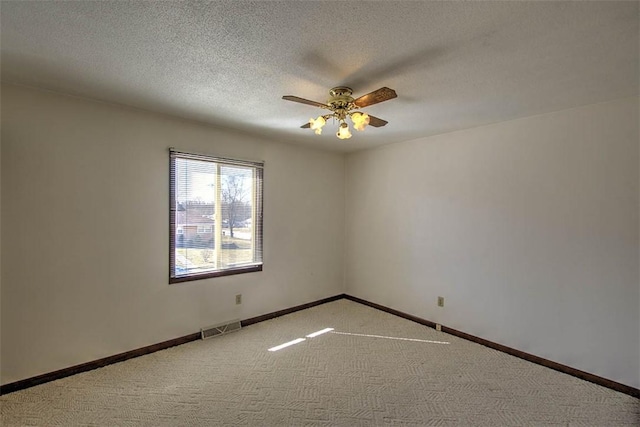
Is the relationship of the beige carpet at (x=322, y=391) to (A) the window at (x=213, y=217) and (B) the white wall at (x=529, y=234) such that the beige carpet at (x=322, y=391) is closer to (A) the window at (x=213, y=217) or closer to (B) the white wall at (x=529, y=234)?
(B) the white wall at (x=529, y=234)

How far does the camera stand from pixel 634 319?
2340 mm

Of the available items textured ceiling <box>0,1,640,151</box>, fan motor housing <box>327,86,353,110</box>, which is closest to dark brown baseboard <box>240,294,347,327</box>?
textured ceiling <box>0,1,640,151</box>

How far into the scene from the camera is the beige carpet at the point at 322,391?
204 centimetres

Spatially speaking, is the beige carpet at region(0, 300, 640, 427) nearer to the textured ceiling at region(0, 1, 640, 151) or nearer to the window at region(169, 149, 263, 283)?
the window at region(169, 149, 263, 283)

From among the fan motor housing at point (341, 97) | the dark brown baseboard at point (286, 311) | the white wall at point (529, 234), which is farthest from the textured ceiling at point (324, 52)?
the dark brown baseboard at point (286, 311)

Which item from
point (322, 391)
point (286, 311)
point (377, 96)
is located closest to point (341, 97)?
point (377, 96)

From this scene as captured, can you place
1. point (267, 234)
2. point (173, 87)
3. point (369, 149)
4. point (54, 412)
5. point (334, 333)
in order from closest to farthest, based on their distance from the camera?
point (54, 412)
point (173, 87)
point (334, 333)
point (267, 234)
point (369, 149)

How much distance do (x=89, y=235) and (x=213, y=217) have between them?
3.65ft

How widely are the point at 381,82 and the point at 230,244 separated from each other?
238 cm

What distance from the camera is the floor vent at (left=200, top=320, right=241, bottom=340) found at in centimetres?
324

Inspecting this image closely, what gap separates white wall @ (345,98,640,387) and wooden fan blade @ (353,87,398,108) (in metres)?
1.79

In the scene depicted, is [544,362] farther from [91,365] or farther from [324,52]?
[91,365]

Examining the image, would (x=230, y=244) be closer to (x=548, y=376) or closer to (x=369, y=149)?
(x=369, y=149)

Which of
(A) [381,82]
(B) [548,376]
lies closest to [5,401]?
(A) [381,82]
